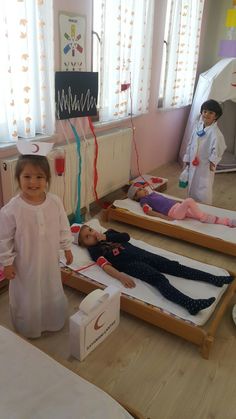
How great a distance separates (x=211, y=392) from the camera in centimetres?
166

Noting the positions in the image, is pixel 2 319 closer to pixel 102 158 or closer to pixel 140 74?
pixel 102 158

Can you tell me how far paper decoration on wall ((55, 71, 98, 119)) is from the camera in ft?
8.85

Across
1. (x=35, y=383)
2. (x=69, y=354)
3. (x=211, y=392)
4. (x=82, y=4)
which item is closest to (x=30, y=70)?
(x=82, y=4)

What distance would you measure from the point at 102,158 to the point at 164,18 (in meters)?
1.92

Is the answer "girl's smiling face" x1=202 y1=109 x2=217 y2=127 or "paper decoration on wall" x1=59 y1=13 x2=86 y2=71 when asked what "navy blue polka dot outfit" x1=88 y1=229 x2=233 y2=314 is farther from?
"girl's smiling face" x1=202 y1=109 x2=217 y2=127

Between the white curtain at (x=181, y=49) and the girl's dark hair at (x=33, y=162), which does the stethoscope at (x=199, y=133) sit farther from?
the girl's dark hair at (x=33, y=162)

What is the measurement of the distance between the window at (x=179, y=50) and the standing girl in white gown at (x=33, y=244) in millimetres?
3185

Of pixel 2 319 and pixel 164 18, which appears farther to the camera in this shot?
pixel 164 18

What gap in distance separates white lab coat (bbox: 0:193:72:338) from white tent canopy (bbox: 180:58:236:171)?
11.4ft

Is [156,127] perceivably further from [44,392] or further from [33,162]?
[44,392]

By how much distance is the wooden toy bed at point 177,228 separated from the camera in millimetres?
2773

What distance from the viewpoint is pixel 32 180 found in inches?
62.6

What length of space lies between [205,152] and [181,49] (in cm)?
179

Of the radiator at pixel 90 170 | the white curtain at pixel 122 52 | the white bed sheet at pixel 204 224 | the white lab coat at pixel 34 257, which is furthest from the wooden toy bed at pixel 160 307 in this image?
the white curtain at pixel 122 52
